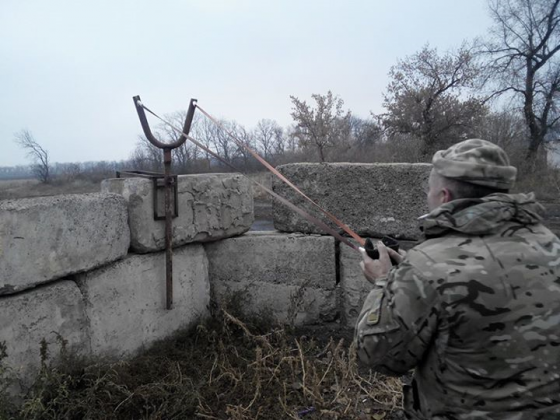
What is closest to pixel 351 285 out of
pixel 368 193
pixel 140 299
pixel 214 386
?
pixel 368 193

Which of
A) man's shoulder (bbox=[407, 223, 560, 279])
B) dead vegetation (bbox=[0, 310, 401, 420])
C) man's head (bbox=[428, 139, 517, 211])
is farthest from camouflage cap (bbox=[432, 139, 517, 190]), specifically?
dead vegetation (bbox=[0, 310, 401, 420])

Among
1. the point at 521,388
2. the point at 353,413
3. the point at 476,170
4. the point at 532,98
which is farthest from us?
the point at 532,98

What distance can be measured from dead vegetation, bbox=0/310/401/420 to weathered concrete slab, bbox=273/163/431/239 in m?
0.96

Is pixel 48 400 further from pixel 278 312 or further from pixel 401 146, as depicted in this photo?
pixel 401 146

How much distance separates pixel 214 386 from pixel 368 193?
170cm

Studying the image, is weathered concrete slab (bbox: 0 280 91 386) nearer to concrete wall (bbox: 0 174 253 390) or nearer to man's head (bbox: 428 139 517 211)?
concrete wall (bbox: 0 174 253 390)

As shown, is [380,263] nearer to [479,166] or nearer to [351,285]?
[479,166]

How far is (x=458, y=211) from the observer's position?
1.33m

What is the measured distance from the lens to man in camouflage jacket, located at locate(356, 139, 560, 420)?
4.04ft

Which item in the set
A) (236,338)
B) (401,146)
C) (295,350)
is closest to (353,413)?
(295,350)

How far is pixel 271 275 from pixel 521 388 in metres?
2.31

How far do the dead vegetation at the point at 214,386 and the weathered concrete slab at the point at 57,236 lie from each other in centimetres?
43

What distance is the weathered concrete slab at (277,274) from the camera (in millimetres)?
3357

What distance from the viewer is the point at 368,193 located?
327 centimetres
